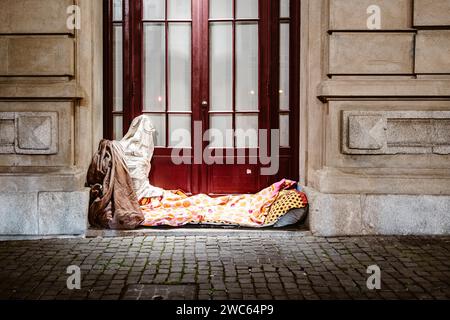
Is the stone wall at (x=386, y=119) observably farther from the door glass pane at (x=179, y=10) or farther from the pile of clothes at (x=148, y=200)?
the door glass pane at (x=179, y=10)

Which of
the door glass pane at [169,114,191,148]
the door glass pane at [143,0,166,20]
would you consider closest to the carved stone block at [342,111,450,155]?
the door glass pane at [169,114,191,148]

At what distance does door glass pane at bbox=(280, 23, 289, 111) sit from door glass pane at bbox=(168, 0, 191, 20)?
1.34 metres

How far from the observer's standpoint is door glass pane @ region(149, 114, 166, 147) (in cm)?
779

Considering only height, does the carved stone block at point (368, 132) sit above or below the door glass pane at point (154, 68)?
below

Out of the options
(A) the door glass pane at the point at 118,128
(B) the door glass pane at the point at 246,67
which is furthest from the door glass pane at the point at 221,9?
(A) the door glass pane at the point at 118,128

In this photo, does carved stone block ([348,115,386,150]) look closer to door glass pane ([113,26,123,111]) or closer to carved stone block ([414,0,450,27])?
carved stone block ([414,0,450,27])

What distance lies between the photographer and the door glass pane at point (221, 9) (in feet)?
25.0

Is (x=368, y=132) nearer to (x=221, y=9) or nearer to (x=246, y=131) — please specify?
(x=246, y=131)

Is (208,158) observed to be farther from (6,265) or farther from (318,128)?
(6,265)

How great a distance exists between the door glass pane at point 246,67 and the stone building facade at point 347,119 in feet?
4.26

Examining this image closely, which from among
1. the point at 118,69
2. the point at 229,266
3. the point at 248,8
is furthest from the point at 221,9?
the point at 229,266

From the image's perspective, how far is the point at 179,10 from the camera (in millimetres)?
7680

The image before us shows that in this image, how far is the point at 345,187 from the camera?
21.6 ft
